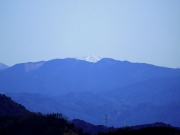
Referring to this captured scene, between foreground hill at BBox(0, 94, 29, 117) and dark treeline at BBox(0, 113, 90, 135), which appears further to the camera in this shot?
foreground hill at BBox(0, 94, 29, 117)

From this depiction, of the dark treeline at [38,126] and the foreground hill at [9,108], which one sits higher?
the foreground hill at [9,108]

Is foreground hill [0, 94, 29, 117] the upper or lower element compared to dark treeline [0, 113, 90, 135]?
upper

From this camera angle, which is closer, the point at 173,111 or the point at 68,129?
the point at 68,129

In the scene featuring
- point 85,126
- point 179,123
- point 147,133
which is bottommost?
point 147,133

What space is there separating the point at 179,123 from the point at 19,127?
493 feet

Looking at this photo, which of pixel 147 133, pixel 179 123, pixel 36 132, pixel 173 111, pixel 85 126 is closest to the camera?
pixel 147 133

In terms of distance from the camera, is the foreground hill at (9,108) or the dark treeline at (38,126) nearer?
the dark treeline at (38,126)

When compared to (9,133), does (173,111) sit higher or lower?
higher

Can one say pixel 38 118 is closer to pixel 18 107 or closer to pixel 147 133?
pixel 147 133

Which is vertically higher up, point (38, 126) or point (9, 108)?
point (9, 108)

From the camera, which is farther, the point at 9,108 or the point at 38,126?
the point at 9,108

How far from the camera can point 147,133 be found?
19.0 metres

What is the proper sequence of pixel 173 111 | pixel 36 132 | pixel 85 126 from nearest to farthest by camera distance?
pixel 36 132 → pixel 85 126 → pixel 173 111

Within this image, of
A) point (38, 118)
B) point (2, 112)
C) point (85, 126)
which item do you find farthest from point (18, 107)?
point (38, 118)
